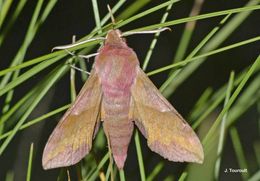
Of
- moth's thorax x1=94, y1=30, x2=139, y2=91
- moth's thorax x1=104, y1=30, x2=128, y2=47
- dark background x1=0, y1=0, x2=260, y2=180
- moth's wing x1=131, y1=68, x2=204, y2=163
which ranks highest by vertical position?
dark background x1=0, y1=0, x2=260, y2=180

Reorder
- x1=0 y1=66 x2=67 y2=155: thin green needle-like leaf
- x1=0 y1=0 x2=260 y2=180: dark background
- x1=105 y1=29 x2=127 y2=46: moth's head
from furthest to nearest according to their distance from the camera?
x1=0 y1=0 x2=260 y2=180: dark background
x1=105 y1=29 x2=127 y2=46: moth's head
x1=0 y1=66 x2=67 y2=155: thin green needle-like leaf

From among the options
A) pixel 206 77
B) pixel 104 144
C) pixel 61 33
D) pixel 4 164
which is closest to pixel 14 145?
pixel 4 164

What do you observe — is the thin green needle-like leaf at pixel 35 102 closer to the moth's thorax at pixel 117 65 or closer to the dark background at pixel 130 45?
the moth's thorax at pixel 117 65

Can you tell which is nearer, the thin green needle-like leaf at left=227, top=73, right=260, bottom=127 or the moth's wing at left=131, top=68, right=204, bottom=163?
the moth's wing at left=131, top=68, right=204, bottom=163

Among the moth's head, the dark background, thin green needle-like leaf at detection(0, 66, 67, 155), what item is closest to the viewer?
thin green needle-like leaf at detection(0, 66, 67, 155)

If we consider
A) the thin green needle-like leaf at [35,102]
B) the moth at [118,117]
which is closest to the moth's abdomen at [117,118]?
the moth at [118,117]

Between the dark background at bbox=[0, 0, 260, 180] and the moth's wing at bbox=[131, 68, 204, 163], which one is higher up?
the dark background at bbox=[0, 0, 260, 180]

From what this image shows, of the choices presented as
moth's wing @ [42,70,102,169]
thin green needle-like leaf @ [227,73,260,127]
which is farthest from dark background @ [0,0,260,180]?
moth's wing @ [42,70,102,169]

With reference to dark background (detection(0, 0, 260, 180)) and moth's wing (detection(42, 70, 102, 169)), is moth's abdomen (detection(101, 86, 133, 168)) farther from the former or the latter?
dark background (detection(0, 0, 260, 180))

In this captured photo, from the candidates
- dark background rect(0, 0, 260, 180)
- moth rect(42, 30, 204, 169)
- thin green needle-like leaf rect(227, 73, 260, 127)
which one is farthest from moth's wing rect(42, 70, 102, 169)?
dark background rect(0, 0, 260, 180)
